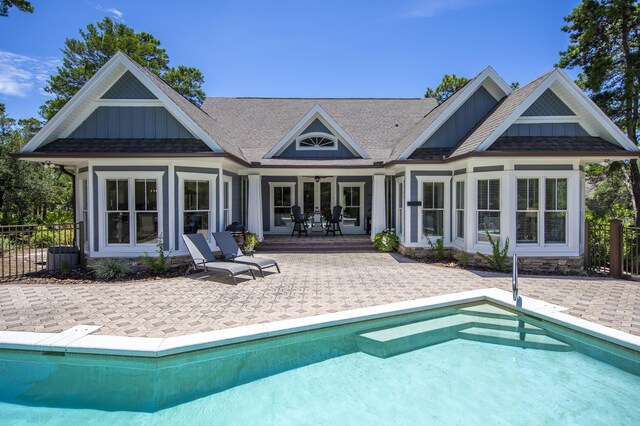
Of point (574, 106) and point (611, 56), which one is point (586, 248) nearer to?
point (574, 106)

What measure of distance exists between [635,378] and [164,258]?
9.81 metres

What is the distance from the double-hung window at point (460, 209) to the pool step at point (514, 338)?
5.71m

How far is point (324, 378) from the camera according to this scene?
4.81 m

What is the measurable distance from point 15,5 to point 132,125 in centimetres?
705

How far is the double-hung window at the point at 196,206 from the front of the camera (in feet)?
34.8

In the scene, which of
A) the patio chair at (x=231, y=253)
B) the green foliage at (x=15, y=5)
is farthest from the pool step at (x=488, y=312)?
the green foliage at (x=15, y=5)

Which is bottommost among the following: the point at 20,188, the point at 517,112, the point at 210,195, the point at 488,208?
the point at 488,208

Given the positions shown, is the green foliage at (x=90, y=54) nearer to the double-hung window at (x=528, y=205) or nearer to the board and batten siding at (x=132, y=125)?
the board and batten siding at (x=132, y=125)

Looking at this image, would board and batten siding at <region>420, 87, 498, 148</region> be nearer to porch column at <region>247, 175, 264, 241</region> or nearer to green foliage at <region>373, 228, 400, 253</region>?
green foliage at <region>373, 228, 400, 253</region>

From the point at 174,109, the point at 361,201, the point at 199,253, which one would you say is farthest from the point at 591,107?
the point at 174,109

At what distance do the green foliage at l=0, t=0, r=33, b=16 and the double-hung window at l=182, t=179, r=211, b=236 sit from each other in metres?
9.14

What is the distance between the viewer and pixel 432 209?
1238 cm

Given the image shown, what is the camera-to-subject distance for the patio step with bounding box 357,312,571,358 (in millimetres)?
5629

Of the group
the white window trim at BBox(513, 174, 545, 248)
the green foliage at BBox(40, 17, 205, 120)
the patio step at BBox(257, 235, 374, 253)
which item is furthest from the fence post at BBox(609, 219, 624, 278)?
the green foliage at BBox(40, 17, 205, 120)
